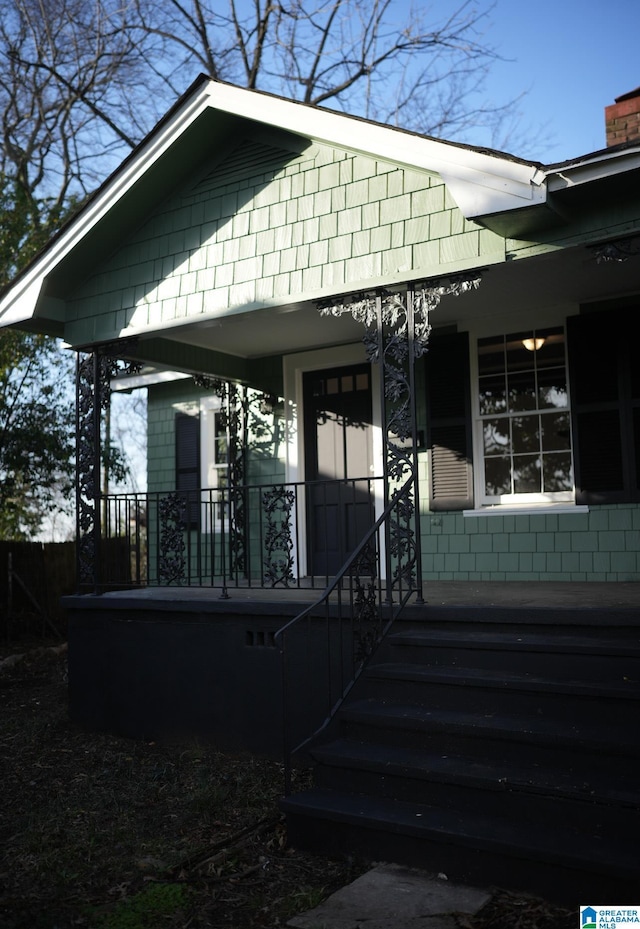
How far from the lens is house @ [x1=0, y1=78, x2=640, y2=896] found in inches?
224

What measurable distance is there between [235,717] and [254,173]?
4.62 m

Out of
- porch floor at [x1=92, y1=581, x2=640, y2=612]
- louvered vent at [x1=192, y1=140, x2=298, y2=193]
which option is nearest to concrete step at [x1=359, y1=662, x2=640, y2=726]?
porch floor at [x1=92, y1=581, x2=640, y2=612]

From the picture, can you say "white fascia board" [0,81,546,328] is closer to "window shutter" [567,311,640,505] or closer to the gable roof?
the gable roof

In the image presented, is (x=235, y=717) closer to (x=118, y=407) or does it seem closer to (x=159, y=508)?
(x=159, y=508)

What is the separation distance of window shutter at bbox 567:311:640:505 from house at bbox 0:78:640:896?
0.8 inches

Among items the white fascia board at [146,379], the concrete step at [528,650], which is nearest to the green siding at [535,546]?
the concrete step at [528,650]

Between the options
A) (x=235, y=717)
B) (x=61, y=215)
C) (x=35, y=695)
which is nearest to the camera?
(x=235, y=717)

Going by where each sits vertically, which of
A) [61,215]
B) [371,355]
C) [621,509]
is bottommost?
[621,509]

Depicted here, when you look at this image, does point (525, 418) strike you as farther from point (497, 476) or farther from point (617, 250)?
point (617, 250)

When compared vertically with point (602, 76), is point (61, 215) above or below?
below

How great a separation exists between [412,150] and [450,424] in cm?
290

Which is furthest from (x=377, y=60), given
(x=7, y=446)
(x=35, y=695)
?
(x=35, y=695)

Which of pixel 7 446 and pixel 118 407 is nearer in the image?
pixel 7 446

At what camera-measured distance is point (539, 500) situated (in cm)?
777
